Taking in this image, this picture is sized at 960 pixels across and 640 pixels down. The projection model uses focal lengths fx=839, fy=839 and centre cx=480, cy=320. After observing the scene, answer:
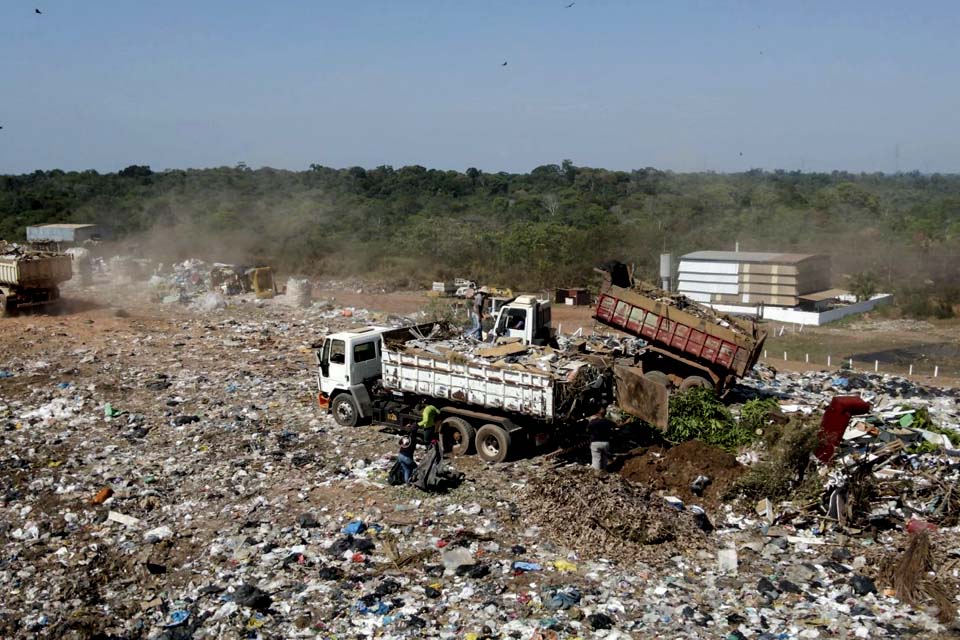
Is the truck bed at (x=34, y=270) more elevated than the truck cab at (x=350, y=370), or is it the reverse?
the truck bed at (x=34, y=270)

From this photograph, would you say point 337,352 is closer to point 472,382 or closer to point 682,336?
point 472,382

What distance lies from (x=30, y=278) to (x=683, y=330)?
17.4m

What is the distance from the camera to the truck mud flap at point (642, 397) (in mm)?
10875

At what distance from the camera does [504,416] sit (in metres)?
11.1

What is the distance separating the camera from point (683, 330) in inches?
560

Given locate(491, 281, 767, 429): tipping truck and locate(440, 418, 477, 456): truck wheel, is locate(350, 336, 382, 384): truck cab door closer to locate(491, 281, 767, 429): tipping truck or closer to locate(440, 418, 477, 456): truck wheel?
locate(440, 418, 477, 456): truck wheel

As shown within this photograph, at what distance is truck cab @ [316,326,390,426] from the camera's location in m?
12.5

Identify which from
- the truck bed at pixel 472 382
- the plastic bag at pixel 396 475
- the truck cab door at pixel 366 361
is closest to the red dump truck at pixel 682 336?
the truck bed at pixel 472 382

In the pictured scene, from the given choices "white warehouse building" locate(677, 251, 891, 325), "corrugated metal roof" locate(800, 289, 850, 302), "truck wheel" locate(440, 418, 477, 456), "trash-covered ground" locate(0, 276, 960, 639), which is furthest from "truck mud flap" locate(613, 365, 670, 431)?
"corrugated metal roof" locate(800, 289, 850, 302)

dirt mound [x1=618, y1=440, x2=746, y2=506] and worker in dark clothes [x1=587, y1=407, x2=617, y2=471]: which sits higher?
worker in dark clothes [x1=587, y1=407, x2=617, y2=471]

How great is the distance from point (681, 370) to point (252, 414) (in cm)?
724

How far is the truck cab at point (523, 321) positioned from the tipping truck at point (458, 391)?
2.47 m

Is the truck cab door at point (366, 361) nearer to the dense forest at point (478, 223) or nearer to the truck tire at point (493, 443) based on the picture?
the truck tire at point (493, 443)

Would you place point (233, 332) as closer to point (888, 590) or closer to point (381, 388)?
point (381, 388)
